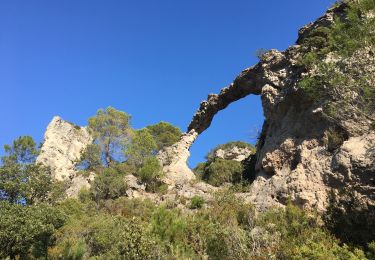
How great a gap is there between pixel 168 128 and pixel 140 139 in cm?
1022

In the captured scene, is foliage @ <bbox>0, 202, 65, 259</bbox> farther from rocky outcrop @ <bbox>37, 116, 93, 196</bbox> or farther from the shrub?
rocky outcrop @ <bbox>37, 116, 93, 196</bbox>

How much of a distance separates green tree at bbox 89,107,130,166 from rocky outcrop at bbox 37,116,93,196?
390cm

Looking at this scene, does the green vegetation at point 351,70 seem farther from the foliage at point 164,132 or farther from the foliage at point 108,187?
the foliage at point 164,132

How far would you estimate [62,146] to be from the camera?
151ft

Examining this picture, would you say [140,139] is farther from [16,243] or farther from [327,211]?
[327,211]

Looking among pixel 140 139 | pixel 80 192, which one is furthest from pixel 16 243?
pixel 140 139

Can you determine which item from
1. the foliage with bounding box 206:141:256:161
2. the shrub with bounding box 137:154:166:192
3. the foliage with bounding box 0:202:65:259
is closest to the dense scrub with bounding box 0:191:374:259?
the foliage with bounding box 0:202:65:259

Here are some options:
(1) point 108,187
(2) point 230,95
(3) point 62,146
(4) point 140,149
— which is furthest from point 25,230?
(3) point 62,146

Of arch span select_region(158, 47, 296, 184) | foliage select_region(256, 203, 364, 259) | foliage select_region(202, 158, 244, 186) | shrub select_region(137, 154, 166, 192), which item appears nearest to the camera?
foliage select_region(256, 203, 364, 259)

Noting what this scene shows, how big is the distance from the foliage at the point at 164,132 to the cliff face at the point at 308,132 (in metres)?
15.2

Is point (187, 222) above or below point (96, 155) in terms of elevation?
below

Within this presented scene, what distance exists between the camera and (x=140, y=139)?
34969 millimetres

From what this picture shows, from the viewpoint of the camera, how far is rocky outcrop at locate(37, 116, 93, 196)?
141ft

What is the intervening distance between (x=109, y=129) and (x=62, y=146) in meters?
9.39
